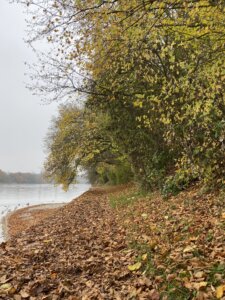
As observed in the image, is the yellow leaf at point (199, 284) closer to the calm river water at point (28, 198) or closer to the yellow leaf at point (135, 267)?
the yellow leaf at point (135, 267)

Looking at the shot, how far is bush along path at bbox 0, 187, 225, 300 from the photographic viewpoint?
4508 mm

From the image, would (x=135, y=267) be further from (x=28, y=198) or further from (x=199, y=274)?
(x=28, y=198)

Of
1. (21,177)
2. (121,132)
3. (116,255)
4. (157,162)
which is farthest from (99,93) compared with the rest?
(21,177)

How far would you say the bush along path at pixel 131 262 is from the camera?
4.51 m

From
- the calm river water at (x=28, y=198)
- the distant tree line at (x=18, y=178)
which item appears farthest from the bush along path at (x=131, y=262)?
the distant tree line at (x=18, y=178)

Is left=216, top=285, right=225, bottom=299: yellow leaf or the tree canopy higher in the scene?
the tree canopy

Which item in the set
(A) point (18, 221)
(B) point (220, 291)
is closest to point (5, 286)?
(B) point (220, 291)

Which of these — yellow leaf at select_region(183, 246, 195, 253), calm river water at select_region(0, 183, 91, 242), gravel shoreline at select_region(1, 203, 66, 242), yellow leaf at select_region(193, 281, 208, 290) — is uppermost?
→ yellow leaf at select_region(183, 246, 195, 253)

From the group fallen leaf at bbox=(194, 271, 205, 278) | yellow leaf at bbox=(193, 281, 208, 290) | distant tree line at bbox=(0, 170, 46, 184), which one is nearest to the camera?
yellow leaf at bbox=(193, 281, 208, 290)

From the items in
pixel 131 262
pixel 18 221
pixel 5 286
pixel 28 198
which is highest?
pixel 131 262

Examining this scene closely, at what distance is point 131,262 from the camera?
595cm

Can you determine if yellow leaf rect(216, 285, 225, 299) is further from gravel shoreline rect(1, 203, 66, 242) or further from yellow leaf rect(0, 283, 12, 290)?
gravel shoreline rect(1, 203, 66, 242)

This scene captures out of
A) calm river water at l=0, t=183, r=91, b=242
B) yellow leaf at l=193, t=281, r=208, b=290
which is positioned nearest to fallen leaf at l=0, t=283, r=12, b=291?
yellow leaf at l=193, t=281, r=208, b=290

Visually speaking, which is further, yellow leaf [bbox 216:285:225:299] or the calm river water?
the calm river water
